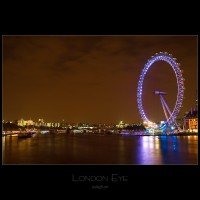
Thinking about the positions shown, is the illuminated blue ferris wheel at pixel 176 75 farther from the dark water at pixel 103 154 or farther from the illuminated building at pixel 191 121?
the illuminated building at pixel 191 121

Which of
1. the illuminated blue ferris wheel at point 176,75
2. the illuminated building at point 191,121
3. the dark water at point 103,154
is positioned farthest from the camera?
the illuminated building at point 191,121

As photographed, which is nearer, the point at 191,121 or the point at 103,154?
the point at 103,154

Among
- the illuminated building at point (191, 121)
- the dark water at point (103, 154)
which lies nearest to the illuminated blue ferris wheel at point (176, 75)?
the dark water at point (103, 154)

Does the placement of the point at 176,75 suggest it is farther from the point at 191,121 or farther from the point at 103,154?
the point at 191,121

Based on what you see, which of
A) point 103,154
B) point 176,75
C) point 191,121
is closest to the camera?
point 103,154

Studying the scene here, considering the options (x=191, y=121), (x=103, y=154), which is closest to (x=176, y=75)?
(x=103, y=154)

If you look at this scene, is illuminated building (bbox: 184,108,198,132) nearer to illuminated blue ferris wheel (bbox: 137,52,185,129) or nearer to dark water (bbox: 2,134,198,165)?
illuminated blue ferris wheel (bbox: 137,52,185,129)

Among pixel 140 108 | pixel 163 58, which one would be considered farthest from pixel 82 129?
pixel 163 58

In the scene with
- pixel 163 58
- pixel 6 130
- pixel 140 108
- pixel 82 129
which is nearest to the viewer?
pixel 163 58
